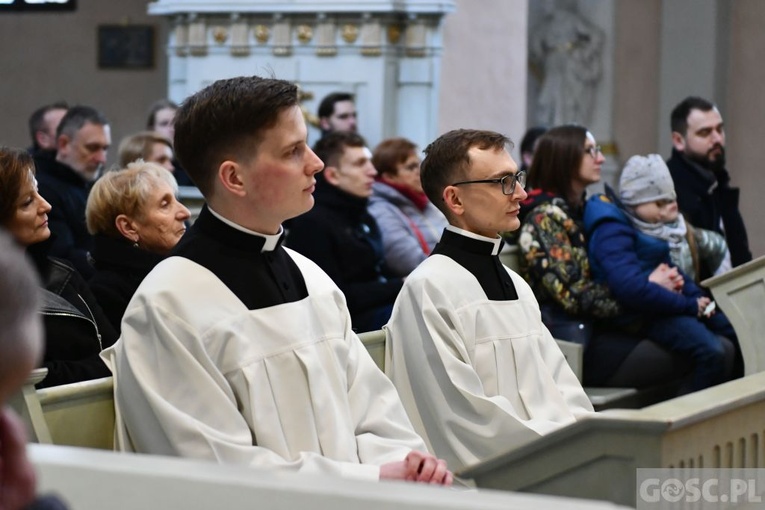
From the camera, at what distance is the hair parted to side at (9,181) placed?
3.79 m

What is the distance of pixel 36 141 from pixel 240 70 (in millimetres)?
2190

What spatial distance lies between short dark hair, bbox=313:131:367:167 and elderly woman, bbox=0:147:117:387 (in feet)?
8.46

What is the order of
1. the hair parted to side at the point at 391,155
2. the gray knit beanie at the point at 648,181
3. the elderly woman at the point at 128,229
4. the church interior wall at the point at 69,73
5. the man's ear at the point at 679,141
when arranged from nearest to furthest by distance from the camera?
the elderly woman at the point at 128,229 < the gray knit beanie at the point at 648,181 < the hair parted to side at the point at 391,155 < the man's ear at the point at 679,141 < the church interior wall at the point at 69,73

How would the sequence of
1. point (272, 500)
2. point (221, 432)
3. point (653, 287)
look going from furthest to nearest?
point (653, 287) → point (221, 432) → point (272, 500)

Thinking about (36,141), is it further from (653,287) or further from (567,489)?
(567,489)

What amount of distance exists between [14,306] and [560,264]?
15.8ft

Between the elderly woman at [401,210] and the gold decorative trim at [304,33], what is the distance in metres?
2.74

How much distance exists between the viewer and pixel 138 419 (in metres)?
→ 2.82

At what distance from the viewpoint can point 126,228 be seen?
4.35 m

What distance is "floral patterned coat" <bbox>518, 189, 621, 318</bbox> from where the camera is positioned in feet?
19.6

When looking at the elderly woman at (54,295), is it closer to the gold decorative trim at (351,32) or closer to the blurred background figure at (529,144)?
the blurred background figure at (529,144)

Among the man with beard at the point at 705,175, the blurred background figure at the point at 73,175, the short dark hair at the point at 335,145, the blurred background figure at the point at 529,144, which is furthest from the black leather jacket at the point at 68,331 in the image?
the blurred background figure at the point at 529,144

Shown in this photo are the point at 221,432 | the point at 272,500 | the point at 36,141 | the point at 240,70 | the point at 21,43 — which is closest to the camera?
the point at 272,500

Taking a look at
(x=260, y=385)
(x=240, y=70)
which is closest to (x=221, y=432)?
(x=260, y=385)
